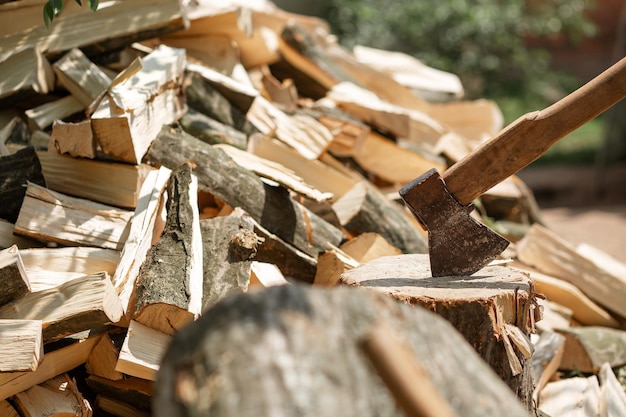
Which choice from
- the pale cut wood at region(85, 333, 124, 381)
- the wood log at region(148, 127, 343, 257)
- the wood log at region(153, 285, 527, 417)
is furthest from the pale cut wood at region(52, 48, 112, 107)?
the wood log at region(153, 285, 527, 417)

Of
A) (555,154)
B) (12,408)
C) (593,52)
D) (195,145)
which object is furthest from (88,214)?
(593,52)

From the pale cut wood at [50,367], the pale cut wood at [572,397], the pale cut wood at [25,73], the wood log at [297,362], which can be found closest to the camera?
the wood log at [297,362]

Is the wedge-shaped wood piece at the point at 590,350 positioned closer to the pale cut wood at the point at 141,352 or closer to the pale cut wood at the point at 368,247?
the pale cut wood at the point at 368,247

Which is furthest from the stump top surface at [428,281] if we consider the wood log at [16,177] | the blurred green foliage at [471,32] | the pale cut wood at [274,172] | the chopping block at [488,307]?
the blurred green foliage at [471,32]

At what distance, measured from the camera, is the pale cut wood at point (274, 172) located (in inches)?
144

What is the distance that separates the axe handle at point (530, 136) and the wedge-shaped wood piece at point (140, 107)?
141cm

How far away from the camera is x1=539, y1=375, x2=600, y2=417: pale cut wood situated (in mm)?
3459

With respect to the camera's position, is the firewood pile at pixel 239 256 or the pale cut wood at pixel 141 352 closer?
the firewood pile at pixel 239 256

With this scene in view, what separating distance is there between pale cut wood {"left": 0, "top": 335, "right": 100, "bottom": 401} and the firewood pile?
11mm

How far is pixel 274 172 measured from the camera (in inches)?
148

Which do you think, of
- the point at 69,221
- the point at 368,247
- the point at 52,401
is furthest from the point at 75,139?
the point at 368,247

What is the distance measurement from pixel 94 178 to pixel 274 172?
877mm

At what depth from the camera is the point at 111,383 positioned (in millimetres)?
3012

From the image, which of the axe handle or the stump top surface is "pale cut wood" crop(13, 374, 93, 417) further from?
the axe handle
